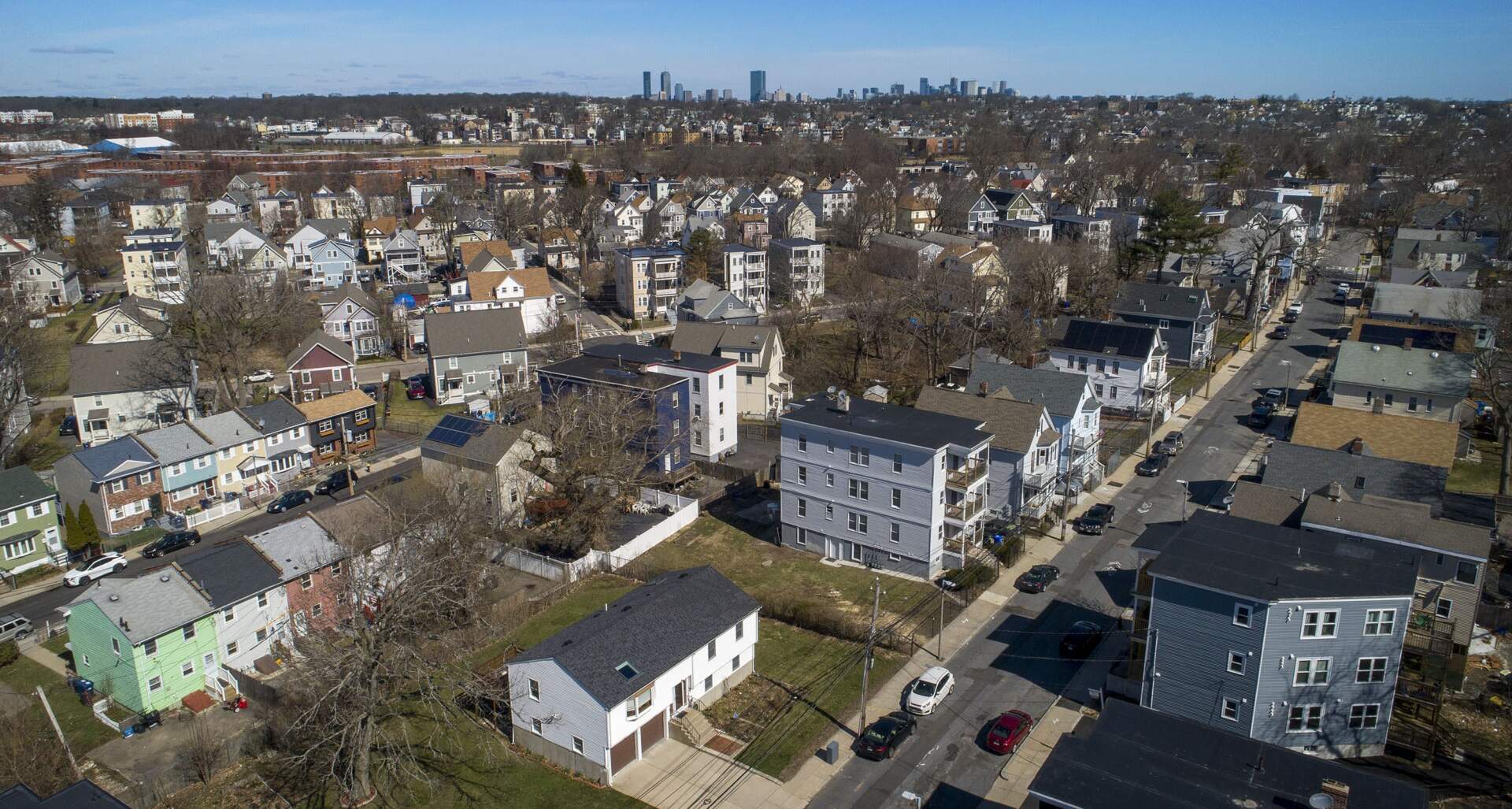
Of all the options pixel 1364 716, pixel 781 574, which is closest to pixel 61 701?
pixel 781 574

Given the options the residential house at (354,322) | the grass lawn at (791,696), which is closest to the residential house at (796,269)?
the residential house at (354,322)

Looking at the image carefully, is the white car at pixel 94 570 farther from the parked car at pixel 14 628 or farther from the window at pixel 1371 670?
the window at pixel 1371 670

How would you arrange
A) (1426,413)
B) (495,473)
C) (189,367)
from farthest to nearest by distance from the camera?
1. (189,367)
2. (1426,413)
3. (495,473)

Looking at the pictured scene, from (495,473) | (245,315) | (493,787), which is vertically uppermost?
(245,315)

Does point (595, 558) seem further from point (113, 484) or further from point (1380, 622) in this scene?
point (1380, 622)

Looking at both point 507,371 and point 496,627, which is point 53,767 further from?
point 507,371

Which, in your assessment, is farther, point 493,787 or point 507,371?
point 507,371

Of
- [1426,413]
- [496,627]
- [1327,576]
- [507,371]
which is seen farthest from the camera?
[507,371]

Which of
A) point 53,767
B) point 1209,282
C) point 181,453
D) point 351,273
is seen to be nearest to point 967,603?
point 53,767
